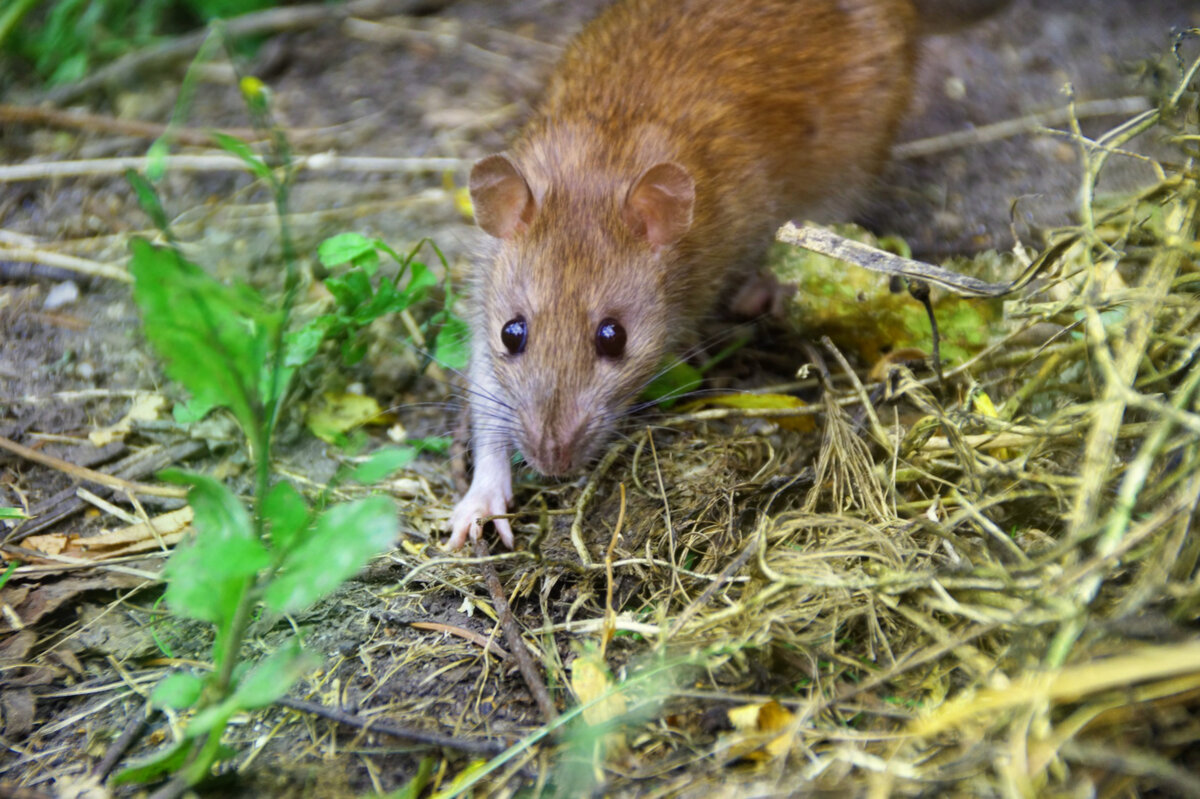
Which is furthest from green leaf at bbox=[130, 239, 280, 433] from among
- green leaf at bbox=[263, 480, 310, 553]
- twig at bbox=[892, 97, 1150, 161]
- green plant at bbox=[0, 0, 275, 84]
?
green plant at bbox=[0, 0, 275, 84]

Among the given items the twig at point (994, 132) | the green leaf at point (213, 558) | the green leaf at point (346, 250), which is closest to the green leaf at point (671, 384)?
the green leaf at point (346, 250)

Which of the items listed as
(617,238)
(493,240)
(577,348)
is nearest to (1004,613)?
(577,348)

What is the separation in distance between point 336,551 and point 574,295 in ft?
5.80

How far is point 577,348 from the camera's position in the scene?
360 cm

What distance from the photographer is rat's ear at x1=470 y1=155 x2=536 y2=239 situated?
3.77 m

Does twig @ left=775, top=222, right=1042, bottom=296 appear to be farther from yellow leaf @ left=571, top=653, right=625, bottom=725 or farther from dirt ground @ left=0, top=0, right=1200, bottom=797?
yellow leaf @ left=571, top=653, right=625, bottom=725

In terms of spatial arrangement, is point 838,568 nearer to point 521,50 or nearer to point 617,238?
point 617,238

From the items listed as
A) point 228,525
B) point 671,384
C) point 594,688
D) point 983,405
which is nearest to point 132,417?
point 228,525

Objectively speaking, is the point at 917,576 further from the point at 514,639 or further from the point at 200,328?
the point at 200,328

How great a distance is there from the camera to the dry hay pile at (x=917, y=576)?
2.12m

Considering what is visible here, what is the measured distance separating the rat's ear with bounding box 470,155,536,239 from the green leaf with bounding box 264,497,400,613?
1.96m

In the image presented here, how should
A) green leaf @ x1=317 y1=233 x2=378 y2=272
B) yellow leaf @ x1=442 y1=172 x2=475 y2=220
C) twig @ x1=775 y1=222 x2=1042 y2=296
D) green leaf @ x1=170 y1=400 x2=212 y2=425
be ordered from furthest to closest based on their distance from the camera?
yellow leaf @ x1=442 y1=172 x2=475 y2=220, green leaf @ x1=317 y1=233 x2=378 y2=272, green leaf @ x1=170 y1=400 x2=212 y2=425, twig @ x1=775 y1=222 x2=1042 y2=296

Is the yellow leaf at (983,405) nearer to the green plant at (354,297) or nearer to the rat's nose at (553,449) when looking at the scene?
the rat's nose at (553,449)

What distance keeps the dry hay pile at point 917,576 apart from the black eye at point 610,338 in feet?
1.31
